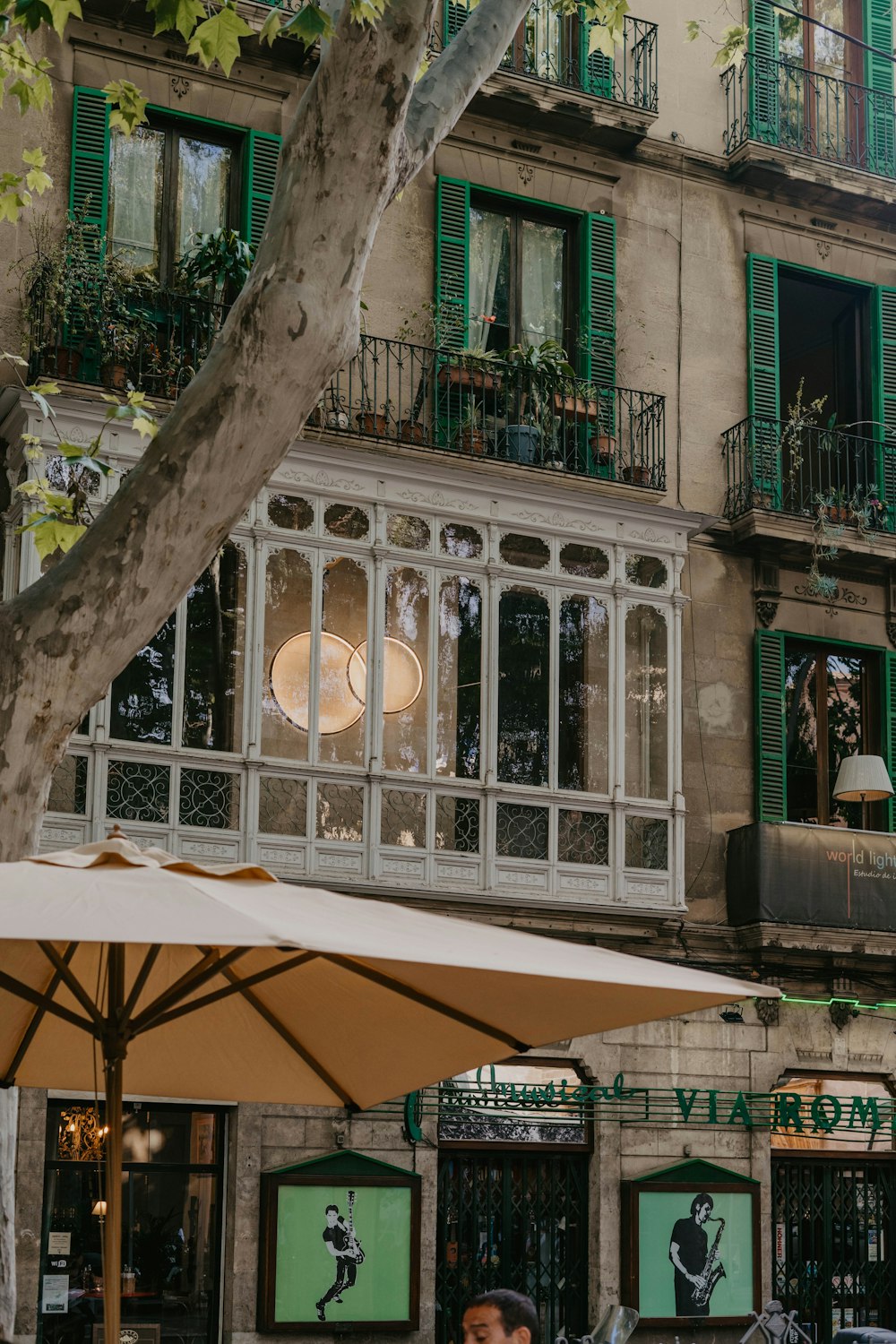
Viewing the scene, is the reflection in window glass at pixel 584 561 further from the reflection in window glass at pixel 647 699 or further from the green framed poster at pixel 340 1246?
the green framed poster at pixel 340 1246

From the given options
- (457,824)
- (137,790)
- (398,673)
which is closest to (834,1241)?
(457,824)

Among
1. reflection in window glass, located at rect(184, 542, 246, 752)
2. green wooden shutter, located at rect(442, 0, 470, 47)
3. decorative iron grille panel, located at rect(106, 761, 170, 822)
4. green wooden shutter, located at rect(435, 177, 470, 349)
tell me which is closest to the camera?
decorative iron grille panel, located at rect(106, 761, 170, 822)

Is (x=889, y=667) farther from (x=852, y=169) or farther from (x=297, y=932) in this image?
(x=297, y=932)

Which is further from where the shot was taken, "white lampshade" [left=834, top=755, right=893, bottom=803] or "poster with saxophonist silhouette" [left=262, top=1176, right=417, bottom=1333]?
"white lampshade" [left=834, top=755, right=893, bottom=803]

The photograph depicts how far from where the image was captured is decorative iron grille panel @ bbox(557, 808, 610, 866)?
50.4 ft

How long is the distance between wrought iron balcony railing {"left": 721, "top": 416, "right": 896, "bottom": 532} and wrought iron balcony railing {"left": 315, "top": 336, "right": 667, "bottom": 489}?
0.88 m

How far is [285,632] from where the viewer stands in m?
14.7

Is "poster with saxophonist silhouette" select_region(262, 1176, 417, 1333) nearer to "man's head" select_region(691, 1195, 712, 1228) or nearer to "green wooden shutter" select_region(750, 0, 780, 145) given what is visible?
"man's head" select_region(691, 1195, 712, 1228)

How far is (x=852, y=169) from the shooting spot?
1834 centimetres

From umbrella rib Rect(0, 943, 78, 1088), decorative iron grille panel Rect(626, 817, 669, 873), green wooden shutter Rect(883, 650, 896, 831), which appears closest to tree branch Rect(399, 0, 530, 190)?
umbrella rib Rect(0, 943, 78, 1088)

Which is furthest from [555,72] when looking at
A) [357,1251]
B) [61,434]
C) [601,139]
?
[357,1251]

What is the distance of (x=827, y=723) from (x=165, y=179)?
797cm

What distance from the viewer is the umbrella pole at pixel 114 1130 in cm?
556

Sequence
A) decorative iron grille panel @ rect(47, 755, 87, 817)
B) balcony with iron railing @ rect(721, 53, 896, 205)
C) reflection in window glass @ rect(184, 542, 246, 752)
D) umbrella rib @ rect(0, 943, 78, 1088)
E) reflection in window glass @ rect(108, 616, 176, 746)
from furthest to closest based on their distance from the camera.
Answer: balcony with iron railing @ rect(721, 53, 896, 205) < reflection in window glass @ rect(184, 542, 246, 752) < reflection in window glass @ rect(108, 616, 176, 746) < decorative iron grille panel @ rect(47, 755, 87, 817) < umbrella rib @ rect(0, 943, 78, 1088)
